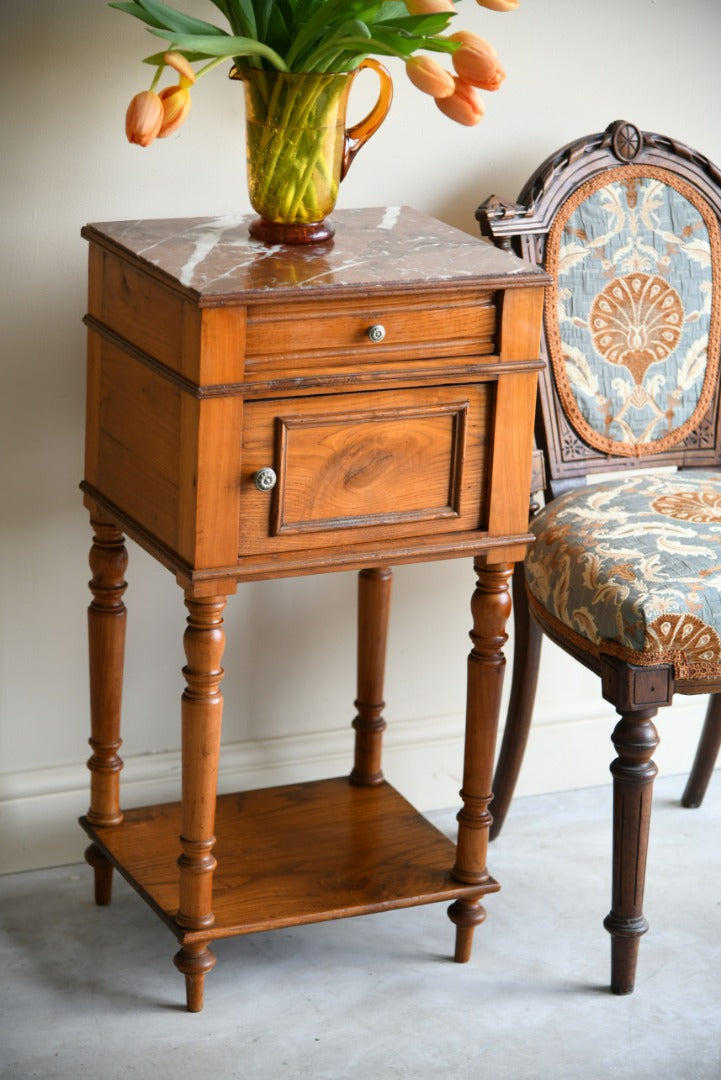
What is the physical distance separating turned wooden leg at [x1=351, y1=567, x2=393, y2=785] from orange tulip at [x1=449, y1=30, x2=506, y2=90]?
756mm

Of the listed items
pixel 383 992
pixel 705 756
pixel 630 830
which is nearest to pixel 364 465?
pixel 630 830

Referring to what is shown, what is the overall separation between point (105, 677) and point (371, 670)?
42 cm

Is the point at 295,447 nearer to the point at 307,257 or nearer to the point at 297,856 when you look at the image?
the point at 307,257

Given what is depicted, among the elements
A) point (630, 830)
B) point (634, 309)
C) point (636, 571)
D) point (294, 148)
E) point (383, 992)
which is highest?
point (294, 148)

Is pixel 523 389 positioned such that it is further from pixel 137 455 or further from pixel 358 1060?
pixel 358 1060

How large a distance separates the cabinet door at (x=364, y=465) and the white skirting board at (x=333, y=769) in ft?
2.25

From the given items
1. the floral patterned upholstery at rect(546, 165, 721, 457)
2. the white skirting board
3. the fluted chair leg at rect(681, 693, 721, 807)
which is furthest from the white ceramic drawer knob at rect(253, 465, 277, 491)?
the fluted chair leg at rect(681, 693, 721, 807)

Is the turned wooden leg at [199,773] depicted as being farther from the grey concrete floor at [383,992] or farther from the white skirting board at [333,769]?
the white skirting board at [333,769]

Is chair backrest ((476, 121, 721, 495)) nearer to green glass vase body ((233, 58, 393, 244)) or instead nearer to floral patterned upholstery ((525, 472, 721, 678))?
floral patterned upholstery ((525, 472, 721, 678))

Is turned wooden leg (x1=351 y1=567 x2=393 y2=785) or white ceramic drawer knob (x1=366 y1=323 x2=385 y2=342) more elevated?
white ceramic drawer knob (x1=366 y1=323 x2=385 y2=342)

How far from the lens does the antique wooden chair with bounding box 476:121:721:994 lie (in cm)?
200

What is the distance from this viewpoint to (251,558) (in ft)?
5.92

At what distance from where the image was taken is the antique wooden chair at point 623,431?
1997 mm

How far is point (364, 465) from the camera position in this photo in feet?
5.98
